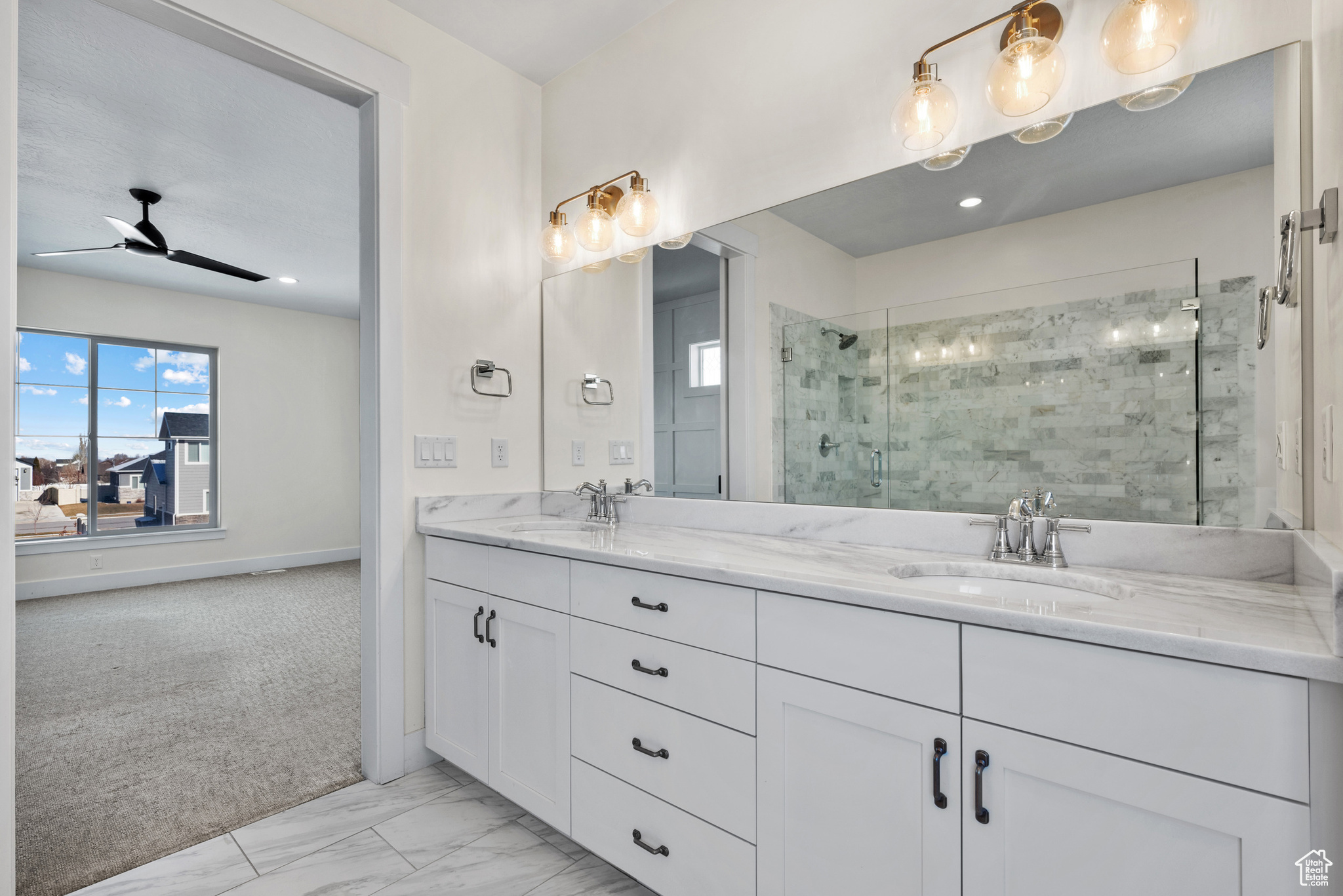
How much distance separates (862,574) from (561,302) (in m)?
1.75

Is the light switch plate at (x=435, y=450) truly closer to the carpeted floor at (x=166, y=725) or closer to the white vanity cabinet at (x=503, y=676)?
the white vanity cabinet at (x=503, y=676)

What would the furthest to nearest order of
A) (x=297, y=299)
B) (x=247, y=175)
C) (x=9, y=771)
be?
(x=297, y=299), (x=247, y=175), (x=9, y=771)

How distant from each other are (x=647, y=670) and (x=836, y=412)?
85 centimetres

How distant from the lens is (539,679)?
170 centimetres

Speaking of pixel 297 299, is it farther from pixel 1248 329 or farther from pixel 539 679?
pixel 1248 329

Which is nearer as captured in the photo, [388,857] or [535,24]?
[388,857]

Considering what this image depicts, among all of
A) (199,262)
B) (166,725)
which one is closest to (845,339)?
(166,725)

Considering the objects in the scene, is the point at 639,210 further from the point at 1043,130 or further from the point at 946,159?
the point at 1043,130

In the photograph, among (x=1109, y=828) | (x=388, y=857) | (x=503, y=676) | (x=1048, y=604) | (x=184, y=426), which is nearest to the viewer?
(x=1109, y=828)

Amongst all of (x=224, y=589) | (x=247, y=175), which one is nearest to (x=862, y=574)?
(x=247, y=175)

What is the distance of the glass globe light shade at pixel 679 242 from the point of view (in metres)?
2.14

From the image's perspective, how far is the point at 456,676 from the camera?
2.02 m

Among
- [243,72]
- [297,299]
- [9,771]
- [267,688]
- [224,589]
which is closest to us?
[9,771]

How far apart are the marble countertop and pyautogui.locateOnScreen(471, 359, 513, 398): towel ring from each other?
78 centimetres
